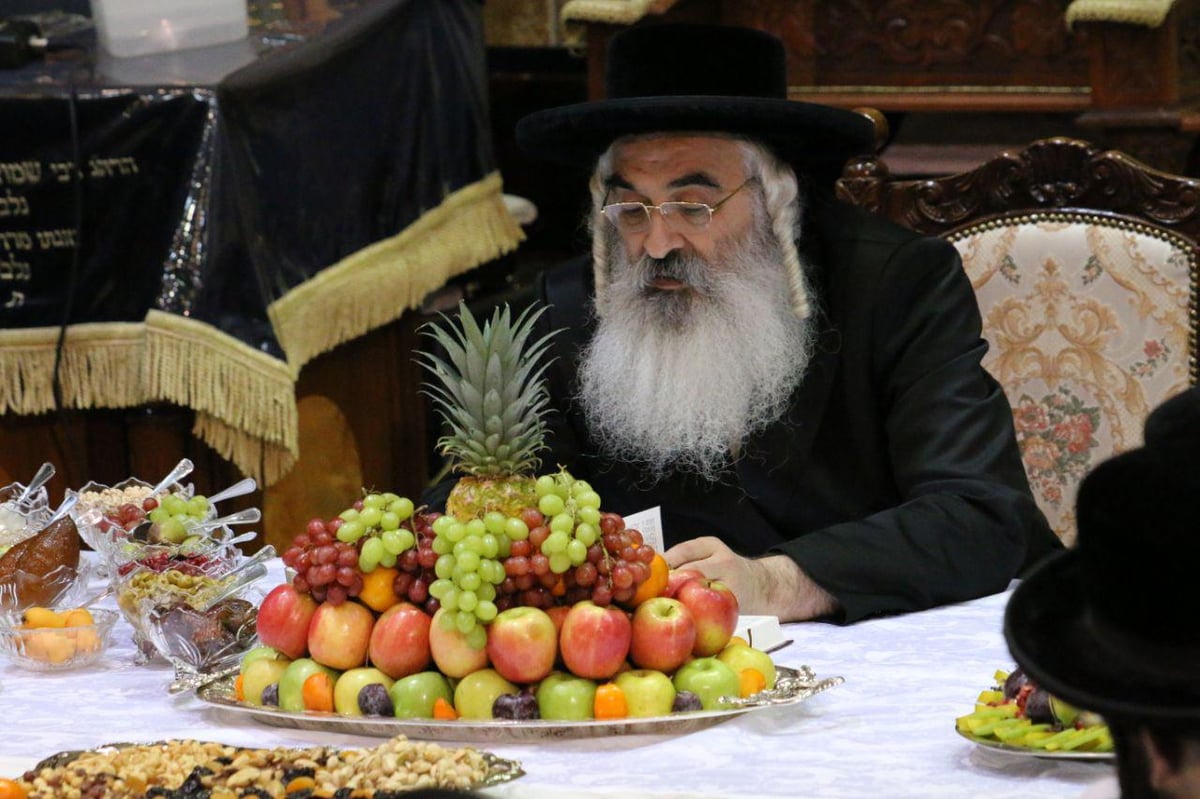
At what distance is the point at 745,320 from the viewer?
10.4 feet

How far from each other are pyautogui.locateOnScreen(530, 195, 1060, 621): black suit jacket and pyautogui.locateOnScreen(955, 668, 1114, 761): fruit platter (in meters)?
0.84

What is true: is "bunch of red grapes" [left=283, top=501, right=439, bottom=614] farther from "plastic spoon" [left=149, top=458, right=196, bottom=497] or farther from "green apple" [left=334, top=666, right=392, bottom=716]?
"plastic spoon" [left=149, top=458, right=196, bottom=497]

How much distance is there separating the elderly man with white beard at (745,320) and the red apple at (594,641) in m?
1.01

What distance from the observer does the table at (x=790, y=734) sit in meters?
1.88

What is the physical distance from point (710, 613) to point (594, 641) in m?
0.16

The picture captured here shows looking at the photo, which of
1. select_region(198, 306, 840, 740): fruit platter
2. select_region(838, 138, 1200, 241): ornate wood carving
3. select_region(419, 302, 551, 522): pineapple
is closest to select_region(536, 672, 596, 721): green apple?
select_region(198, 306, 840, 740): fruit platter

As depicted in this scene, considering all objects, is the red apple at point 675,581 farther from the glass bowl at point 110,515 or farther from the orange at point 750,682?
the glass bowl at point 110,515

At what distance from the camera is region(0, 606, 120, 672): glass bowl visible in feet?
7.87

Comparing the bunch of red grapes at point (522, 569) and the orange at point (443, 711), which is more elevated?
the bunch of red grapes at point (522, 569)

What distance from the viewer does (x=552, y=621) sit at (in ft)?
6.89

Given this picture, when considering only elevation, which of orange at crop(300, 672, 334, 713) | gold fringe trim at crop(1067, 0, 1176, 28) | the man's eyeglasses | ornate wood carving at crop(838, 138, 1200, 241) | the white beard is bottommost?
orange at crop(300, 672, 334, 713)

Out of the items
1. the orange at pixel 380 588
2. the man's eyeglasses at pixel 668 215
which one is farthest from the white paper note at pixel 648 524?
the man's eyeglasses at pixel 668 215

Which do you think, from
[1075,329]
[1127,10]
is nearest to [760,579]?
[1075,329]

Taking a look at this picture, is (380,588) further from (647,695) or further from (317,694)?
(647,695)
